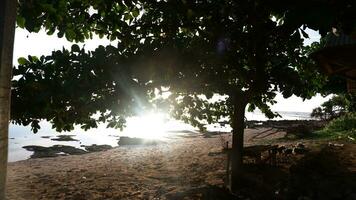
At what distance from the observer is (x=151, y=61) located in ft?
22.9

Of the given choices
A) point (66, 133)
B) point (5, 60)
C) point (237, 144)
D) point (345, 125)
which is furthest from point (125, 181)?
point (66, 133)

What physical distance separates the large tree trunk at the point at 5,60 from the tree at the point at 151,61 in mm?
1804

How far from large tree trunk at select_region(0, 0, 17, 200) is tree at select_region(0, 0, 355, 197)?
180cm

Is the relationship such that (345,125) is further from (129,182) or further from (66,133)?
(66,133)

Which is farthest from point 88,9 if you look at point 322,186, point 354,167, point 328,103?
point 328,103

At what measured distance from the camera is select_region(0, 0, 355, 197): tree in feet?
19.8

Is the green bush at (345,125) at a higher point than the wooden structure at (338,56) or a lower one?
lower

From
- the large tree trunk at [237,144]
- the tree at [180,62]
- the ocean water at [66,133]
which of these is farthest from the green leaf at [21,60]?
the ocean water at [66,133]

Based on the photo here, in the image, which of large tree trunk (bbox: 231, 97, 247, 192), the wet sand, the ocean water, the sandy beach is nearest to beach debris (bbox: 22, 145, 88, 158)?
the ocean water

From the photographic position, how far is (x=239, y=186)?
10.4m

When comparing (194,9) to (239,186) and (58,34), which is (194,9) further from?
(239,186)

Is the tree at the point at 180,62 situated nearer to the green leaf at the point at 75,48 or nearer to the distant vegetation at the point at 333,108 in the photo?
the green leaf at the point at 75,48

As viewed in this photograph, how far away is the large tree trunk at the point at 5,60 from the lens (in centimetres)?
181

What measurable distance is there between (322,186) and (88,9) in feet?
21.5
